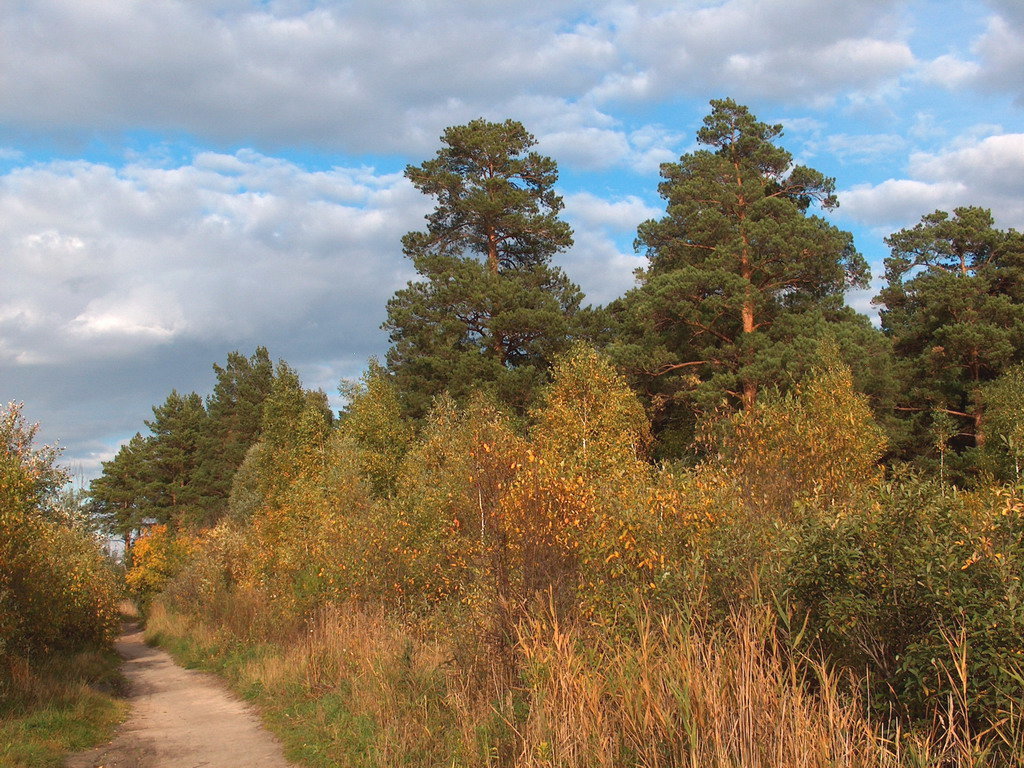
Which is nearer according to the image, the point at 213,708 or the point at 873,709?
the point at 873,709

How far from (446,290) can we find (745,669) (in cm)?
2941

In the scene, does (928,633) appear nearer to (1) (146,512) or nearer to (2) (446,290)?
(2) (446,290)

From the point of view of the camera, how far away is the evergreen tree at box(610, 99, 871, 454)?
31.1 meters

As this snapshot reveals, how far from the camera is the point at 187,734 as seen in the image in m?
13.9

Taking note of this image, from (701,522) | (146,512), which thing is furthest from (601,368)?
(146,512)

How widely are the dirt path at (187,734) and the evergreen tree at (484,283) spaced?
16571 mm

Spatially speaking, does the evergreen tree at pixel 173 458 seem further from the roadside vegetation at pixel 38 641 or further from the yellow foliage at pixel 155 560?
the roadside vegetation at pixel 38 641

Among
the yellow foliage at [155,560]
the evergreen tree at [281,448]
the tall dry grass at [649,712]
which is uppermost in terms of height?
the evergreen tree at [281,448]

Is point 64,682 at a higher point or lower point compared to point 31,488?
lower

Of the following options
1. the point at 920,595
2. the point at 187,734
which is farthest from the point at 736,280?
the point at 920,595

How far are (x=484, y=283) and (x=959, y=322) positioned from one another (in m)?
20.7

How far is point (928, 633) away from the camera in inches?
213

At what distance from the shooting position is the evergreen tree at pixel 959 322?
33.2 m

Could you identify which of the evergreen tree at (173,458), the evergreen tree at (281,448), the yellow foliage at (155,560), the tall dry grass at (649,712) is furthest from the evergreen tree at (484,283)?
the evergreen tree at (173,458)
